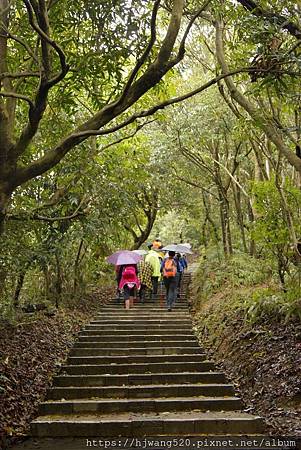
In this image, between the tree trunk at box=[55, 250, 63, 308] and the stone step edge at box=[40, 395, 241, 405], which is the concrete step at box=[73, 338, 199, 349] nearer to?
the tree trunk at box=[55, 250, 63, 308]

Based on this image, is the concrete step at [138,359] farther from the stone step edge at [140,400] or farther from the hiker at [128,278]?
the hiker at [128,278]

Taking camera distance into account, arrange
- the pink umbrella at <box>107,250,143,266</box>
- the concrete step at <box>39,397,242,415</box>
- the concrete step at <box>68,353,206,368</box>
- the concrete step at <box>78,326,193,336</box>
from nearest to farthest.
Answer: the concrete step at <box>39,397,242,415</box> → the concrete step at <box>68,353,206,368</box> → the concrete step at <box>78,326,193,336</box> → the pink umbrella at <box>107,250,143,266</box>

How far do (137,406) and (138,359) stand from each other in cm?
240

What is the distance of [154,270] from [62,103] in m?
9.24

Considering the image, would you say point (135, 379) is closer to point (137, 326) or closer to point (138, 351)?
point (138, 351)

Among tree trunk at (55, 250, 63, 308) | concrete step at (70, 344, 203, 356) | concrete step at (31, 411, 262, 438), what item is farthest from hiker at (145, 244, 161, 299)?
concrete step at (31, 411, 262, 438)

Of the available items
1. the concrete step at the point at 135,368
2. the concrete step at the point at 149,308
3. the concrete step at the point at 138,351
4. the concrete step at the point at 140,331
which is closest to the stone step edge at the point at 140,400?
the concrete step at the point at 135,368

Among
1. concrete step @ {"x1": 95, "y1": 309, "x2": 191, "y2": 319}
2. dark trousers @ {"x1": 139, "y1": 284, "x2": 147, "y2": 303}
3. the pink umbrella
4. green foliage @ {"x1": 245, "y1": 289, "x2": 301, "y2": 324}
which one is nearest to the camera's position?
green foliage @ {"x1": 245, "y1": 289, "x2": 301, "y2": 324}

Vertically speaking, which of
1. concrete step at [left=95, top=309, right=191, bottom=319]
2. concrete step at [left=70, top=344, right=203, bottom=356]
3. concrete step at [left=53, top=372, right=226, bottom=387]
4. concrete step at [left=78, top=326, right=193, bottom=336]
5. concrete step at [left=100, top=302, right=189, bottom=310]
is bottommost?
concrete step at [left=53, top=372, right=226, bottom=387]

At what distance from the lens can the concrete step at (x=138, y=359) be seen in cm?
962

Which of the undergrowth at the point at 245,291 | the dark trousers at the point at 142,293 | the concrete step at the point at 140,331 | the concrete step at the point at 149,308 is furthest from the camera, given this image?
the dark trousers at the point at 142,293

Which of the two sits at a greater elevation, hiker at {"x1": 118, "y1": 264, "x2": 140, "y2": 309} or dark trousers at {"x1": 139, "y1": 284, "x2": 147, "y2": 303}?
hiker at {"x1": 118, "y1": 264, "x2": 140, "y2": 309}

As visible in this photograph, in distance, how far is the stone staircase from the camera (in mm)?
6574

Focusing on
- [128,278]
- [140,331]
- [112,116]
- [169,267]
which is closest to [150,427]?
[112,116]
